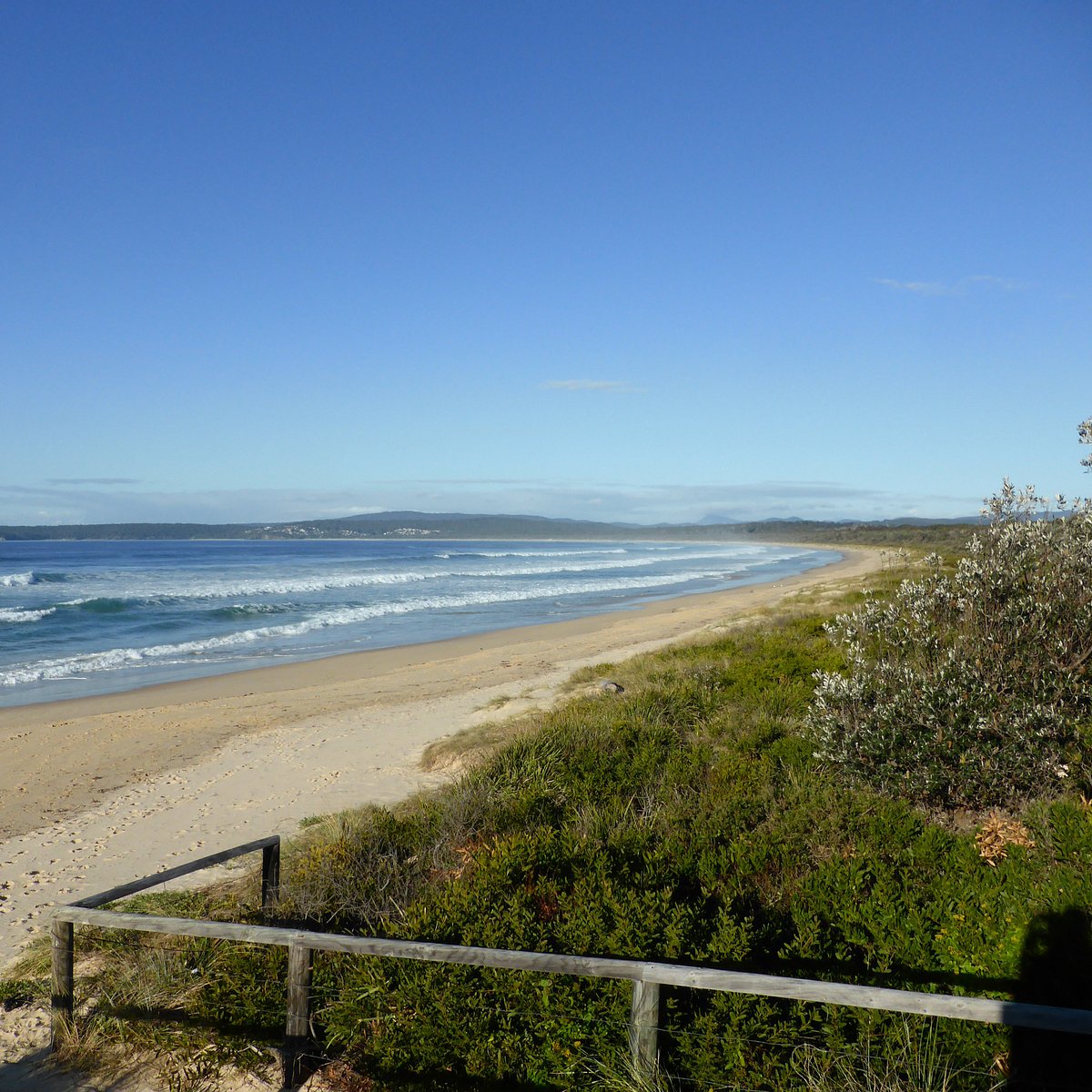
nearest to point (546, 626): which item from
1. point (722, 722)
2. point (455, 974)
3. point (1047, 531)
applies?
point (722, 722)

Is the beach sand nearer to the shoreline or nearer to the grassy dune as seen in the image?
the shoreline

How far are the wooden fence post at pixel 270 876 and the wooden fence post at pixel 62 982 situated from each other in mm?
1227

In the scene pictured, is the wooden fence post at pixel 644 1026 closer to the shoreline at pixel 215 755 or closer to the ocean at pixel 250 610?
the shoreline at pixel 215 755

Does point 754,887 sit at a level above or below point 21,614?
above

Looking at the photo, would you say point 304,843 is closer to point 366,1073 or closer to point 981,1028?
point 366,1073

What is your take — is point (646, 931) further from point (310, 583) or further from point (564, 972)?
point (310, 583)

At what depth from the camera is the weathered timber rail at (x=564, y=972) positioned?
3.15 meters

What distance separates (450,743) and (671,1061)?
301 inches

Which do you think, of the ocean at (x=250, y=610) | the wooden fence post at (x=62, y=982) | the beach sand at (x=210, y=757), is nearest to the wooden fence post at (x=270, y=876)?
the wooden fence post at (x=62, y=982)

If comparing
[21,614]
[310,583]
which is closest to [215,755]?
[21,614]

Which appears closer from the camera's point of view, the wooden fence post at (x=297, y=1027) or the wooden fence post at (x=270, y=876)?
the wooden fence post at (x=297, y=1027)

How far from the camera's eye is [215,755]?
12.0m

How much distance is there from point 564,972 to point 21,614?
35.0 meters

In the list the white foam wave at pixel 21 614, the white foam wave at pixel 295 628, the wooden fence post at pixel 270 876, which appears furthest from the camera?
the white foam wave at pixel 21 614
